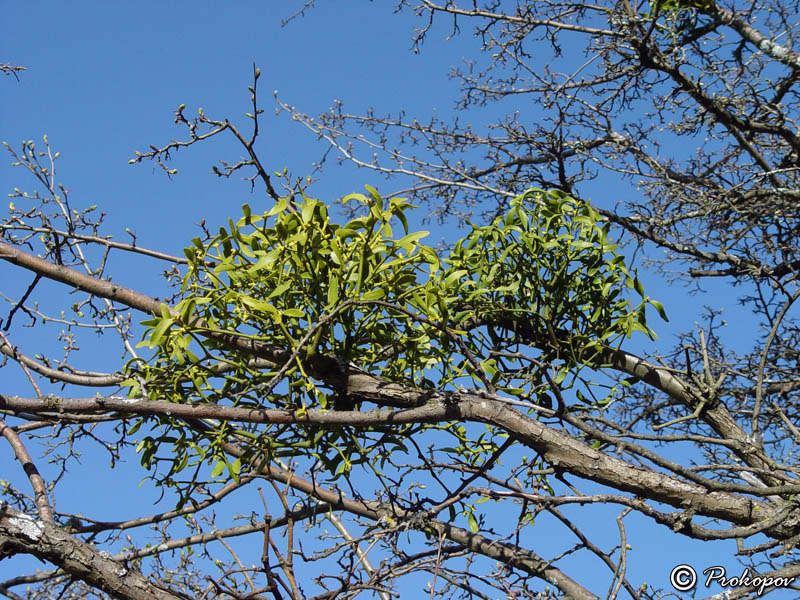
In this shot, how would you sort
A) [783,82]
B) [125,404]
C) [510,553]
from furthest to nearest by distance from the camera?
[783,82] → [510,553] → [125,404]

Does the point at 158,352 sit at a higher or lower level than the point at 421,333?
lower

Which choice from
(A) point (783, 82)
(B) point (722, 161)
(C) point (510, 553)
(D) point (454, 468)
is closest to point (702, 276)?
(B) point (722, 161)

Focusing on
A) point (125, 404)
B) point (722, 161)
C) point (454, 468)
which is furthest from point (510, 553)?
point (722, 161)

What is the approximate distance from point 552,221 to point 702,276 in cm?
191

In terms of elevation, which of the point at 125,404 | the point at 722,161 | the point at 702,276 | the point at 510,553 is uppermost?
the point at 722,161

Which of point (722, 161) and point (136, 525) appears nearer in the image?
point (136, 525)

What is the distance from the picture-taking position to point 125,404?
48.6 inches

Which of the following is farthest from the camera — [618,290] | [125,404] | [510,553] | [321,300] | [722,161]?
[722,161]

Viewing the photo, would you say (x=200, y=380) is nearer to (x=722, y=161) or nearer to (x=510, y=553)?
(x=510, y=553)

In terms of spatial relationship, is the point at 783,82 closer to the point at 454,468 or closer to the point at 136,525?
the point at 454,468

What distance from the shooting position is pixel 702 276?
3230 mm

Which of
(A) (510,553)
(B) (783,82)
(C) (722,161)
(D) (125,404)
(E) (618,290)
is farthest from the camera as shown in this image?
(C) (722,161)

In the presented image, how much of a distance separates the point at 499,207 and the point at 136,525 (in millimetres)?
1977

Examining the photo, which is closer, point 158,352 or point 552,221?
point 158,352
